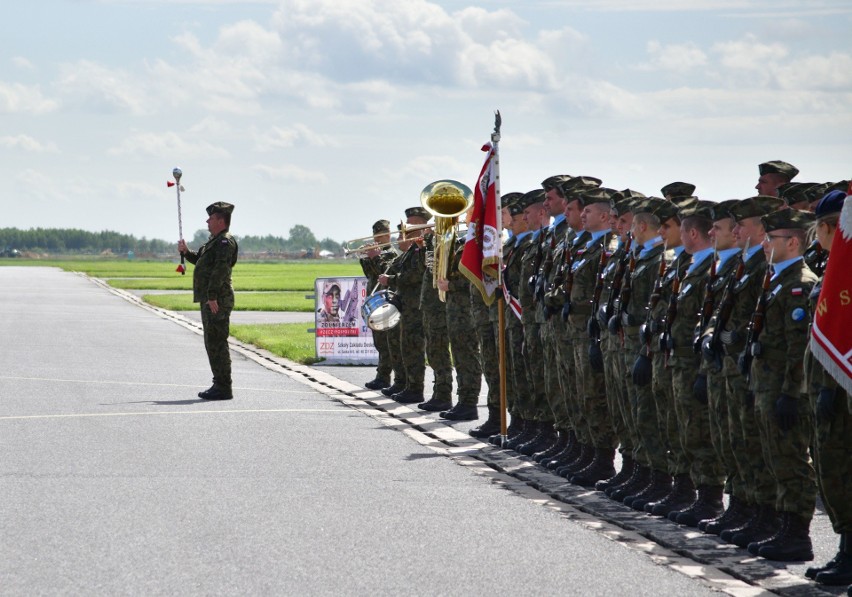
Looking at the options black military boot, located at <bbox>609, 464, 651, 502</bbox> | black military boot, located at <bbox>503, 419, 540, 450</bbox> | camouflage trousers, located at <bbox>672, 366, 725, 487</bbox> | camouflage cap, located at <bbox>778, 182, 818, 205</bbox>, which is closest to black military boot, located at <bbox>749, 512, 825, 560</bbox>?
camouflage trousers, located at <bbox>672, 366, 725, 487</bbox>

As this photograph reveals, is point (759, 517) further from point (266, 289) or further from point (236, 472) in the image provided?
point (266, 289)

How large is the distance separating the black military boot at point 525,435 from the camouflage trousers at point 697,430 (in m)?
3.43

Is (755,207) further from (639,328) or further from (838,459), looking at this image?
(639,328)

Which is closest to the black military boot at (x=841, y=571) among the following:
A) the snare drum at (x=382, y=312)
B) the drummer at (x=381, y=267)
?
the snare drum at (x=382, y=312)

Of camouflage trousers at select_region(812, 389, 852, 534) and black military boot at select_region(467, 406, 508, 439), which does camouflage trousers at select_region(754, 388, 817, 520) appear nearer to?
camouflage trousers at select_region(812, 389, 852, 534)

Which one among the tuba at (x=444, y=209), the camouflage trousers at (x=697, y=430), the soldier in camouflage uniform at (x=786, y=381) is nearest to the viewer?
the soldier in camouflage uniform at (x=786, y=381)

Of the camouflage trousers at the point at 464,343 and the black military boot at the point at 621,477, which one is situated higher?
the camouflage trousers at the point at 464,343

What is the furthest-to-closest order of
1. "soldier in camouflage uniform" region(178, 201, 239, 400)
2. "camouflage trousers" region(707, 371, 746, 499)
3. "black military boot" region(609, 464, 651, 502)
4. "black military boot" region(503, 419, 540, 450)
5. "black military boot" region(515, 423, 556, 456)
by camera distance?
"soldier in camouflage uniform" region(178, 201, 239, 400) < "black military boot" region(503, 419, 540, 450) < "black military boot" region(515, 423, 556, 456) < "black military boot" region(609, 464, 651, 502) < "camouflage trousers" region(707, 371, 746, 499)

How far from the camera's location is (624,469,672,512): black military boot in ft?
31.4

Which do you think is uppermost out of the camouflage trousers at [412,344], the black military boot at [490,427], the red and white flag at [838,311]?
the red and white flag at [838,311]

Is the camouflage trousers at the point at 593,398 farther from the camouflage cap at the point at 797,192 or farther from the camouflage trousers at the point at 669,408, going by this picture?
the camouflage cap at the point at 797,192

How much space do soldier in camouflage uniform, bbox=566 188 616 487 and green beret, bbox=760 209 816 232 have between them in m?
2.71

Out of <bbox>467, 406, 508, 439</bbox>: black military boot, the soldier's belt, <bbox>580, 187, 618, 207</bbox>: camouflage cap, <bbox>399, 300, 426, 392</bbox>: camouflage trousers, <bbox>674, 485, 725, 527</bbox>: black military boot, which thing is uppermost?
<bbox>580, 187, 618, 207</bbox>: camouflage cap

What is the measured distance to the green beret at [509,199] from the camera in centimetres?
1320
